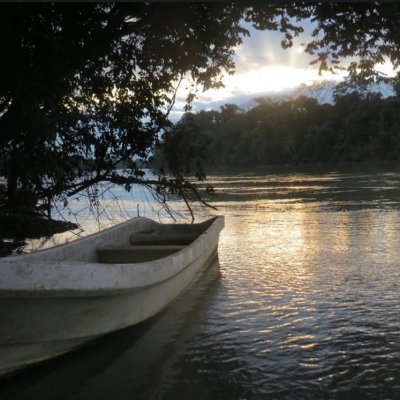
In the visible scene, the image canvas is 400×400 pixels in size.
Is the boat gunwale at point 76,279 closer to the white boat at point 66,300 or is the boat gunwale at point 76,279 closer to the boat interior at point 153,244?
the white boat at point 66,300

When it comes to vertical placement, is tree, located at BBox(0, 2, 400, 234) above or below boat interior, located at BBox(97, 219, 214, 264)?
above

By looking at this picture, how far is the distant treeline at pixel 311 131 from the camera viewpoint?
73.4 m

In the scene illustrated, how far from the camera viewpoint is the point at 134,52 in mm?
8578

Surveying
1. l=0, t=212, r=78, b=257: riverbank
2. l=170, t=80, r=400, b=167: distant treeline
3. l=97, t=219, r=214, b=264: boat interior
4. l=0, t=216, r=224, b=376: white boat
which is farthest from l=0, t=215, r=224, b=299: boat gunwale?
l=170, t=80, r=400, b=167: distant treeline

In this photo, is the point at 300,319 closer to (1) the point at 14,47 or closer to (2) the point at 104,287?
(2) the point at 104,287

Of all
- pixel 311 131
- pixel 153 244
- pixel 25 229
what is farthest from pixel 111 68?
pixel 311 131

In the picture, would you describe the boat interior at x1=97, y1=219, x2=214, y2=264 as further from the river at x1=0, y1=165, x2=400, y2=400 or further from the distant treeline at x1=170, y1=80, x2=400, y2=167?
the distant treeline at x1=170, y1=80, x2=400, y2=167

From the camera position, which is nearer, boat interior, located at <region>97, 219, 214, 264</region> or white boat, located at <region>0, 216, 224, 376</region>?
white boat, located at <region>0, 216, 224, 376</region>

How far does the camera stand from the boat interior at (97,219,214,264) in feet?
22.2

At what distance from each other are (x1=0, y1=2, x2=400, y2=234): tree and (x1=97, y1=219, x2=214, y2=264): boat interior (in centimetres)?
89

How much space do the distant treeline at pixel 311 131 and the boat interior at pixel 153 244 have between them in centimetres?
5400

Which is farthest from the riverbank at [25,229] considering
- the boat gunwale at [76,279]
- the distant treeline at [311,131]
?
the distant treeline at [311,131]

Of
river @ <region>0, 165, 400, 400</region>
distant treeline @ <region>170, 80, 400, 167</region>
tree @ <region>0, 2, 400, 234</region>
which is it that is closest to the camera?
river @ <region>0, 165, 400, 400</region>

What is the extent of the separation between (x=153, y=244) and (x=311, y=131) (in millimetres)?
79983
